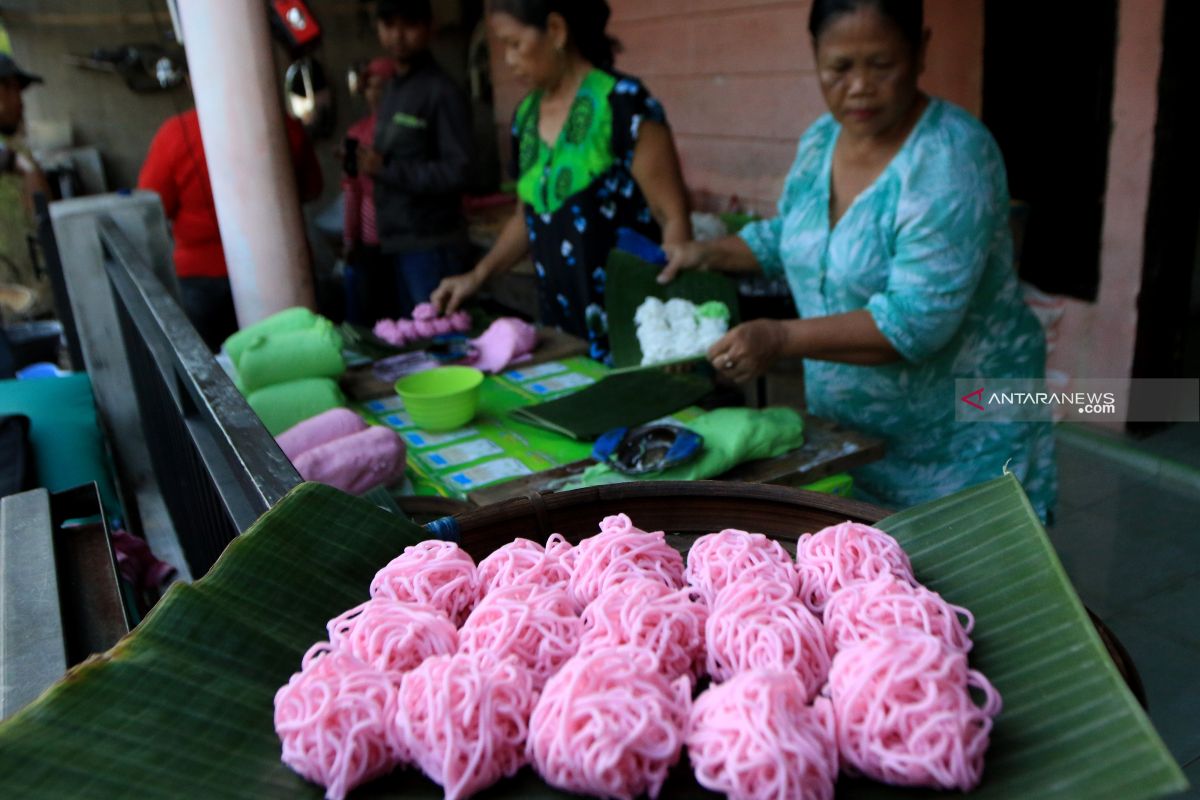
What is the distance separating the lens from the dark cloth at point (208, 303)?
4875 millimetres

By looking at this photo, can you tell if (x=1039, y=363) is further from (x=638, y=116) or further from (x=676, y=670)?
(x=676, y=670)

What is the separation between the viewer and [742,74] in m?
5.65

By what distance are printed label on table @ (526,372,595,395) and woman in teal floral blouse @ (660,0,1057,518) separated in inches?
Answer: 30.0

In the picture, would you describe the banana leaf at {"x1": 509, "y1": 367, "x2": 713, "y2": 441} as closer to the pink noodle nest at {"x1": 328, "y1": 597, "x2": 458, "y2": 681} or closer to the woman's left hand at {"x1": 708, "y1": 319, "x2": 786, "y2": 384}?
the woman's left hand at {"x1": 708, "y1": 319, "x2": 786, "y2": 384}

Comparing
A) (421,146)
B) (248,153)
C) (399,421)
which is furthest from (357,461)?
(421,146)

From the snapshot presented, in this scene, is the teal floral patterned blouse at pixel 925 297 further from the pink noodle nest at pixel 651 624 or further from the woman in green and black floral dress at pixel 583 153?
the pink noodle nest at pixel 651 624

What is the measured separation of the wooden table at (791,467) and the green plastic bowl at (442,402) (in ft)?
1.51

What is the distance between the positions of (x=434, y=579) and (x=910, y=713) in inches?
22.0

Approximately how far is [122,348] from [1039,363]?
12.2ft

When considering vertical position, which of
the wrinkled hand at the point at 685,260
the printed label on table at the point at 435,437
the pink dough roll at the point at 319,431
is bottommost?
the printed label on table at the point at 435,437

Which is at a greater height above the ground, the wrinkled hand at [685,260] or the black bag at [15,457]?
the wrinkled hand at [685,260]

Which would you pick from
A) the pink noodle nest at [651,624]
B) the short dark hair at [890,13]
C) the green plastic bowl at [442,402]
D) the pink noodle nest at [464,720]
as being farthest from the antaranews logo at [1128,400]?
the pink noodle nest at [464,720]

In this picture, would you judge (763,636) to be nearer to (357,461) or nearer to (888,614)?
(888,614)

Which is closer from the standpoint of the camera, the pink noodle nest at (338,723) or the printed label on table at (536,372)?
the pink noodle nest at (338,723)
